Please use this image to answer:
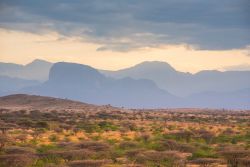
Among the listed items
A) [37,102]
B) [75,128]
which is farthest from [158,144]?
[37,102]

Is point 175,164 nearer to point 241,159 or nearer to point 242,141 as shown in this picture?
point 241,159

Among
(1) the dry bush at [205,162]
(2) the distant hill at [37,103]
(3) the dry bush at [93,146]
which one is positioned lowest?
(1) the dry bush at [205,162]

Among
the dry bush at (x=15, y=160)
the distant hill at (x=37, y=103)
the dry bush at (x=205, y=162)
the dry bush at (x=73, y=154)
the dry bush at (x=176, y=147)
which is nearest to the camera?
the dry bush at (x=15, y=160)

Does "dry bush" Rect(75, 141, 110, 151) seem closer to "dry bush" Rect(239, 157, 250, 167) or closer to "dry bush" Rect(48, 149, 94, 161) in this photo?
"dry bush" Rect(48, 149, 94, 161)

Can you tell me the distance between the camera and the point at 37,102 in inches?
6225

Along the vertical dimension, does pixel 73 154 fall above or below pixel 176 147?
above

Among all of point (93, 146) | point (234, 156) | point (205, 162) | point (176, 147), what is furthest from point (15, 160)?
point (176, 147)

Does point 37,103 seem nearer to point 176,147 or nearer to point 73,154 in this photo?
point 176,147

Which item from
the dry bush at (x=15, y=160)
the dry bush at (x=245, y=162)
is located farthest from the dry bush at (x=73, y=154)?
the dry bush at (x=245, y=162)

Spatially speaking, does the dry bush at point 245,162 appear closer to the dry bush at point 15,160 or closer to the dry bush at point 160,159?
the dry bush at point 160,159

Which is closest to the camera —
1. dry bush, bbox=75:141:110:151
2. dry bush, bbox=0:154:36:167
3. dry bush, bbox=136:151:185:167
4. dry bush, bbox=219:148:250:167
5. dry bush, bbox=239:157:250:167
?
dry bush, bbox=0:154:36:167

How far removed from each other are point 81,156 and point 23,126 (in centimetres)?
3663

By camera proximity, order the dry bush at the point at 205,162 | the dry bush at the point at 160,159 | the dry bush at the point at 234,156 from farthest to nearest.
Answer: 1. the dry bush at the point at 234,156
2. the dry bush at the point at 205,162
3. the dry bush at the point at 160,159

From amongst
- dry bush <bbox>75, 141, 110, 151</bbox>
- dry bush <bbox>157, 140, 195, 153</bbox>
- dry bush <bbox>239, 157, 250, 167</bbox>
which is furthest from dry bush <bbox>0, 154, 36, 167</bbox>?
dry bush <bbox>157, 140, 195, 153</bbox>
